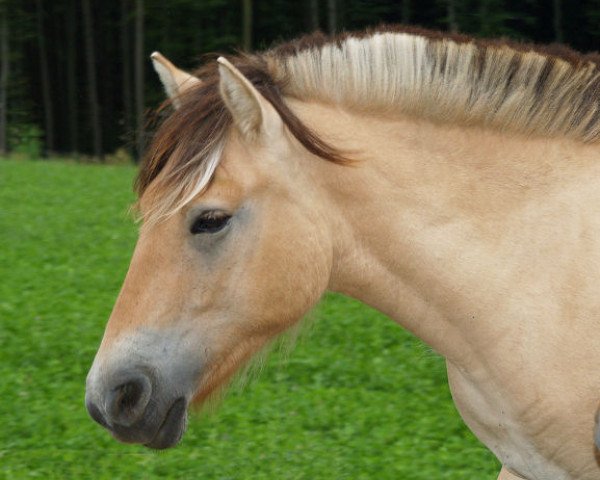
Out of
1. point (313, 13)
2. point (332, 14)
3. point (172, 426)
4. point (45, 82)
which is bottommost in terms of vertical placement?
point (45, 82)

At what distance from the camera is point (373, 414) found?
662 centimetres

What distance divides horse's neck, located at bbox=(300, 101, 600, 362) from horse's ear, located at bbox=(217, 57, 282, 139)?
8.4 inches

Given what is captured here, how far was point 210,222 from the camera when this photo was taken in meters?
3.17

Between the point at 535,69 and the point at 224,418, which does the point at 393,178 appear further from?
the point at 224,418

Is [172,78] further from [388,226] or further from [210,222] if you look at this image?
[388,226]

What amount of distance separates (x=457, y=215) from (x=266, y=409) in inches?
146

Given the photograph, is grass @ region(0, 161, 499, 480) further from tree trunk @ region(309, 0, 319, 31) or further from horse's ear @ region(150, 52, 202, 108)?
tree trunk @ region(309, 0, 319, 31)

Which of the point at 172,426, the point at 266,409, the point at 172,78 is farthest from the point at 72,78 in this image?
the point at 172,426

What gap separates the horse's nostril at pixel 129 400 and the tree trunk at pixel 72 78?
104 ft

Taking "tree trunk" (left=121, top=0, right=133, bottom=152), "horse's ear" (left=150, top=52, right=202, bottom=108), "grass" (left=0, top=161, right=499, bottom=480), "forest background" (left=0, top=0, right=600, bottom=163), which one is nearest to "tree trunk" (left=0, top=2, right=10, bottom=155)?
"forest background" (left=0, top=0, right=600, bottom=163)

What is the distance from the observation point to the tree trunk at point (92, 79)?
107 feet

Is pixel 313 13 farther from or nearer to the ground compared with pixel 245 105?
nearer to the ground

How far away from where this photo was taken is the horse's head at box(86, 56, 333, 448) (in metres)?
3.09

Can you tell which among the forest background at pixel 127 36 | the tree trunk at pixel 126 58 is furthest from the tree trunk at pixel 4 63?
the tree trunk at pixel 126 58
